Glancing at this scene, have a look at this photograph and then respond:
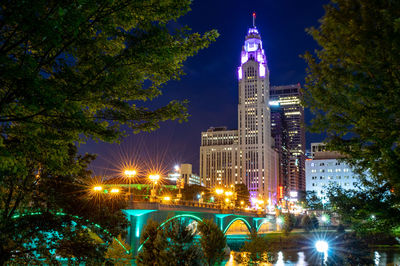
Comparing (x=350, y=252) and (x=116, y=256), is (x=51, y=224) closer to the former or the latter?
(x=116, y=256)

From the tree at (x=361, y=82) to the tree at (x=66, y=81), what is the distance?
5373 millimetres

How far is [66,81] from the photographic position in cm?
766

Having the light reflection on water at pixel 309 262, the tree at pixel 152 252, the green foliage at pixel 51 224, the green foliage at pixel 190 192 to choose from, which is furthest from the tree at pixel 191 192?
the green foliage at pixel 51 224

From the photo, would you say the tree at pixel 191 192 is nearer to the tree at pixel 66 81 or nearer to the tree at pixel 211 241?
the tree at pixel 211 241

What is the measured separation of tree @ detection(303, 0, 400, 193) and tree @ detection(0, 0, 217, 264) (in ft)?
17.6

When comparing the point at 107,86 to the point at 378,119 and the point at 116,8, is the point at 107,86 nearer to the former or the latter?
the point at 116,8

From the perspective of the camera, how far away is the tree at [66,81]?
20.5ft

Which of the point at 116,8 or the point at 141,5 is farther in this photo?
the point at 141,5

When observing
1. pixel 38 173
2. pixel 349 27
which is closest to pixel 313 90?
pixel 349 27

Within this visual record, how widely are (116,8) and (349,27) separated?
26.6 ft

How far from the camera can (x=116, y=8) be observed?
7184 mm

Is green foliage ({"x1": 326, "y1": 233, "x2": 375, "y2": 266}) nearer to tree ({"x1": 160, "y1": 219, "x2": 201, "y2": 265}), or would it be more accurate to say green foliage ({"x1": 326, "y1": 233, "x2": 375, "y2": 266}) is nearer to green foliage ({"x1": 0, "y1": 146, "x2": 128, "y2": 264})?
tree ({"x1": 160, "y1": 219, "x2": 201, "y2": 265})

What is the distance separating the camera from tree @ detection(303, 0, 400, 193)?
10.0 m

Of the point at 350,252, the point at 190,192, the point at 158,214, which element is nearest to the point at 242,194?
the point at 190,192
